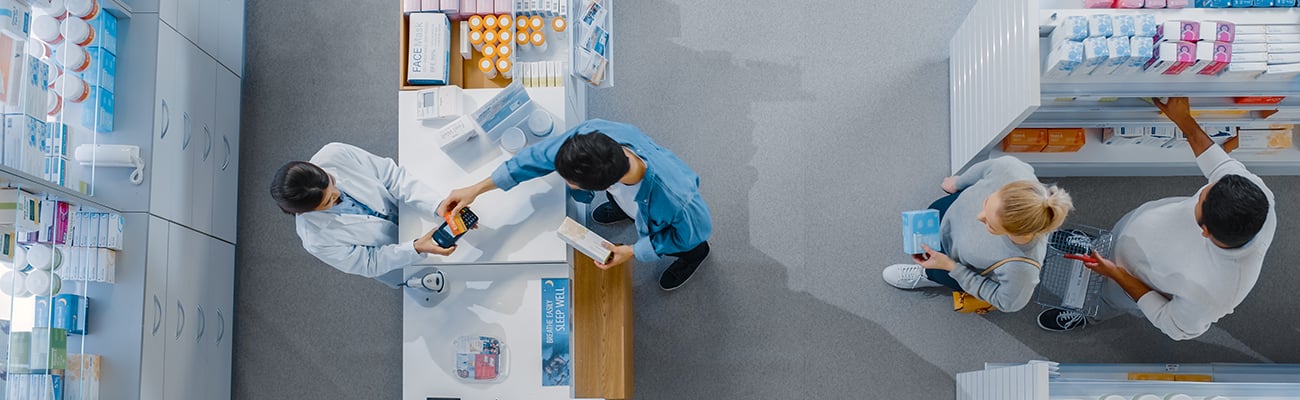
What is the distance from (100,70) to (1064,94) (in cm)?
385

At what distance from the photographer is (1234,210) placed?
115 inches

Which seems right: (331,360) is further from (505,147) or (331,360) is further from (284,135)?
(505,147)

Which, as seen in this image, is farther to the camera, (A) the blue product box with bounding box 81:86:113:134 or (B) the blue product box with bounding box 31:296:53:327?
(A) the blue product box with bounding box 81:86:113:134

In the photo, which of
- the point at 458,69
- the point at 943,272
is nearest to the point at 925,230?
the point at 943,272

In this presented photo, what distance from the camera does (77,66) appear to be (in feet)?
12.3

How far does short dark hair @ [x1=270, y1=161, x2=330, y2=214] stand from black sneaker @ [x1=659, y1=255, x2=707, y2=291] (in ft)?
5.72

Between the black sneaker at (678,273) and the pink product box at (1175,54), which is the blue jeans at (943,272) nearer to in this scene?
the pink product box at (1175,54)

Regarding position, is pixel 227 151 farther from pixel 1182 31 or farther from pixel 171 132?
pixel 1182 31

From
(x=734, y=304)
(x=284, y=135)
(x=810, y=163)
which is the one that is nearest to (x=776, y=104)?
(x=810, y=163)

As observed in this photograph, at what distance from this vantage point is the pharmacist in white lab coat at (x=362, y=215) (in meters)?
3.61

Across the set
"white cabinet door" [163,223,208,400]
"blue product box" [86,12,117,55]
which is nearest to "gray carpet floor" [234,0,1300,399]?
"white cabinet door" [163,223,208,400]

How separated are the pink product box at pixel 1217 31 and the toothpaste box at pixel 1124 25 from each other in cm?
23

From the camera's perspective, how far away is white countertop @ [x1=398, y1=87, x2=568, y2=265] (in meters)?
3.79

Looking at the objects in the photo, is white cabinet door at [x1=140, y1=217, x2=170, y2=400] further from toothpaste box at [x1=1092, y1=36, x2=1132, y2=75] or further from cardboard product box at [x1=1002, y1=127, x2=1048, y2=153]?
toothpaste box at [x1=1092, y1=36, x2=1132, y2=75]
